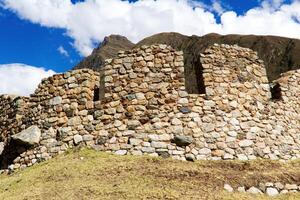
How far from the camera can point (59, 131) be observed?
1259cm

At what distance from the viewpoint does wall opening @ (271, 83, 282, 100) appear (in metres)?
13.6

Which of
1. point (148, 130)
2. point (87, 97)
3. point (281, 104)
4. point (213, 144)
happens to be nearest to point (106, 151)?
point (148, 130)

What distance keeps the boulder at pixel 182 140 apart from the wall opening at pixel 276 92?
155 inches

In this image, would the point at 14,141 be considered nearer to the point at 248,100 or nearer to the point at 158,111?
the point at 158,111

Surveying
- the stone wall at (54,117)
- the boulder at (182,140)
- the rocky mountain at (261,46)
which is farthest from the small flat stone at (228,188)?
the rocky mountain at (261,46)

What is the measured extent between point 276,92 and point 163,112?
4300 millimetres

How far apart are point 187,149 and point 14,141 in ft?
18.1

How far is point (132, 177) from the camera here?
997 centimetres

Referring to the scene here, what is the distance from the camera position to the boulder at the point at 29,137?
12680mm

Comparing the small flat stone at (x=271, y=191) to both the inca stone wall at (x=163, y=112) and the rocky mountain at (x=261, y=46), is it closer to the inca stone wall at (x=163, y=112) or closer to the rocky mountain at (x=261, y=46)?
the inca stone wall at (x=163, y=112)

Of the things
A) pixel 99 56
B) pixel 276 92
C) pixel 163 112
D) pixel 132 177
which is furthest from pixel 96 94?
pixel 99 56

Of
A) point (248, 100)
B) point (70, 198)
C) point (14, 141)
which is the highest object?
point (248, 100)

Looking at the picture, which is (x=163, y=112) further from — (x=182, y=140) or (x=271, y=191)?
(x=271, y=191)

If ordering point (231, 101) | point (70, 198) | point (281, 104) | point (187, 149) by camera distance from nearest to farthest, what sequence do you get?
point (70, 198) < point (187, 149) < point (231, 101) < point (281, 104)
